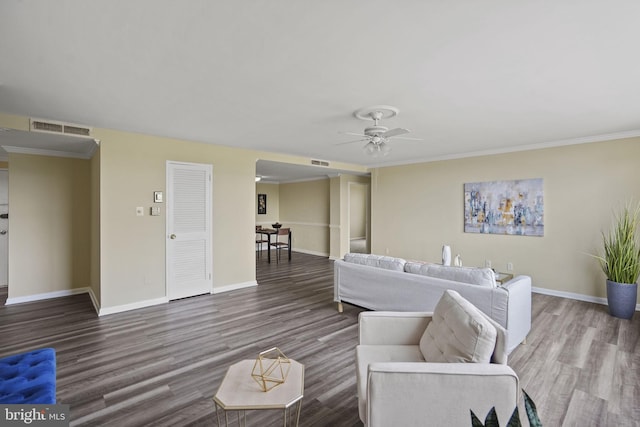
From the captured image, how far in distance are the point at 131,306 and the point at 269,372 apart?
3.35 m

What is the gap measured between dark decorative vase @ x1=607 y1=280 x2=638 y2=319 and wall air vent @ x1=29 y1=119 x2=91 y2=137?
23.2 feet

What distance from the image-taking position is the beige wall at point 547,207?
4355mm

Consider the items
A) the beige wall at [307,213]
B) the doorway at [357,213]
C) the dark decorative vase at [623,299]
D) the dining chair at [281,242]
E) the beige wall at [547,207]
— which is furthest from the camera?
the doorway at [357,213]

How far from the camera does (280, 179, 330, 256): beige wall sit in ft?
28.9

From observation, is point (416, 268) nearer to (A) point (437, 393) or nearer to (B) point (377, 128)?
(B) point (377, 128)

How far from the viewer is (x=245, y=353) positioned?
113 inches

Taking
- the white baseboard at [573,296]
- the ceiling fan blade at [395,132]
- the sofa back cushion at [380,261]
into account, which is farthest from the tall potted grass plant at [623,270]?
the ceiling fan blade at [395,132]

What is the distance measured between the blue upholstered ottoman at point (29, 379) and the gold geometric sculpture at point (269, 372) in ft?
3.45

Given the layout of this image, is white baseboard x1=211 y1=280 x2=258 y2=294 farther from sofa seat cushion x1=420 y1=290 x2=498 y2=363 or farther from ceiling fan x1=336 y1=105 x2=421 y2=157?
sofa seat cushion x1=420 y1=290 x2=498 y2=363

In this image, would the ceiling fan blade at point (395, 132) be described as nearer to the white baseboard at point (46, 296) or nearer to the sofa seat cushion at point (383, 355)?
the sofa seat cushion at point (383, 355)

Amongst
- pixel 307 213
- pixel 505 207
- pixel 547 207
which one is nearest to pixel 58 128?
pixel 307 213

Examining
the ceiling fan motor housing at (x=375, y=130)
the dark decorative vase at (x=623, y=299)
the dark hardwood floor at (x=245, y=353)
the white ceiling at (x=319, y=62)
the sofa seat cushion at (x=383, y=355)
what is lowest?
the dark hardwood floor at (x=245, y=353)

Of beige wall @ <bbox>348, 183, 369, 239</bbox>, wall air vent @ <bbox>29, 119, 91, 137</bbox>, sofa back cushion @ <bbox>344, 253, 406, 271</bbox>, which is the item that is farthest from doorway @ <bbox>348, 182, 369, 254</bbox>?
wall air vent @ <bbox>29, 119, 91, 137</bbox>

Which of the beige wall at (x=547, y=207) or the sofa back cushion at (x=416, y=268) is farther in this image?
the beige wall at (x=547, y=207)
